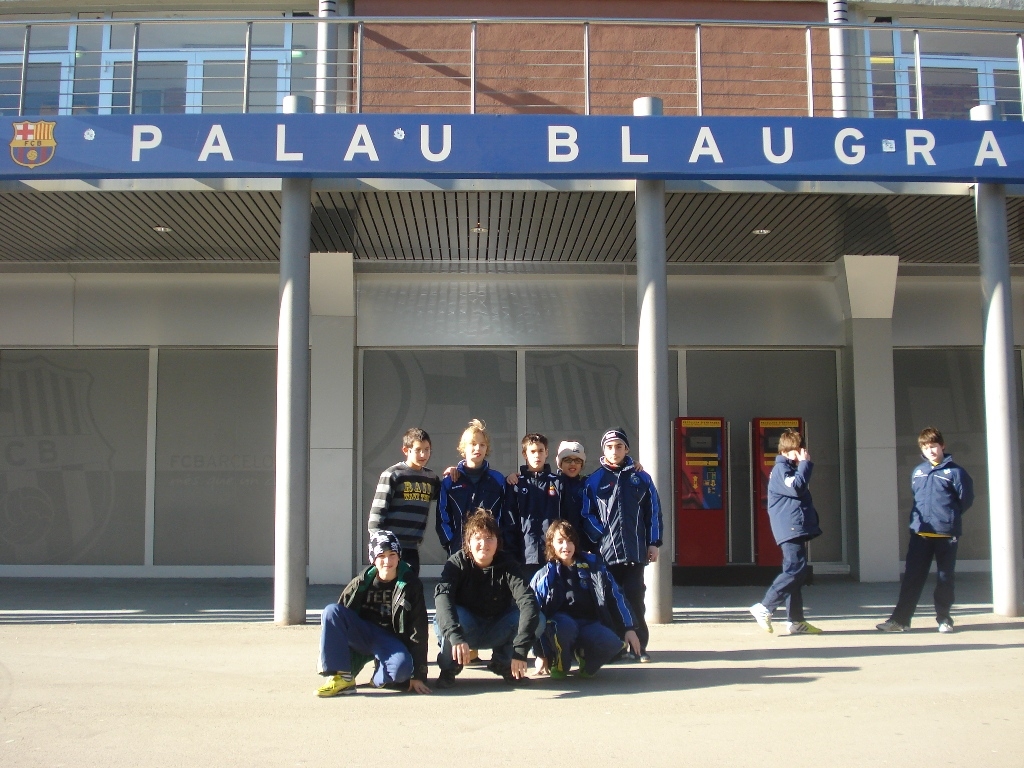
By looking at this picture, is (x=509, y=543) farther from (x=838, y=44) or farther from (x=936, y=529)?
(x=838, y=44)

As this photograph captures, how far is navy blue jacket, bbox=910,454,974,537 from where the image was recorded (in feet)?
24.8

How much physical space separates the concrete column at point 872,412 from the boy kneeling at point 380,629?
23.9 ft

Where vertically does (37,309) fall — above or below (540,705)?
above

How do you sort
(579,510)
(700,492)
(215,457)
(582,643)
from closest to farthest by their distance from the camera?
(582,643)
(579,510)
(700,492)
(215,457)

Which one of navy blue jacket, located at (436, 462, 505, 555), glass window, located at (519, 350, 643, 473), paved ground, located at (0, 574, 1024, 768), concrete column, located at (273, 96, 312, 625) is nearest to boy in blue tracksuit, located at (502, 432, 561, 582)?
navy blue jacket, located at (436, 462, 505, 555)

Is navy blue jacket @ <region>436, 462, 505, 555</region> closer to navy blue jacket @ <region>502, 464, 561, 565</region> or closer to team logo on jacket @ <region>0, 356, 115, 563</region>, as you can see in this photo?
navy blue jacket @ <region>502, 464, 561, 565</region>

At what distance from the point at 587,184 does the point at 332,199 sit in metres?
2.34

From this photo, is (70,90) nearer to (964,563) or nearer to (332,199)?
(332,199)

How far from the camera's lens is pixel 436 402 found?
38.5 ft

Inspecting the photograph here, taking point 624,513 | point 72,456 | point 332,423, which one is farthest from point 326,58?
point 624,513

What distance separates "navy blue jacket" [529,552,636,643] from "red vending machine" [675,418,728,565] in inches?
193

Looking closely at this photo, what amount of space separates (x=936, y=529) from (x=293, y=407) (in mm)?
5258

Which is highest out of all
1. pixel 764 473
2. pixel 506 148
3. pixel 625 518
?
pixel 506 148

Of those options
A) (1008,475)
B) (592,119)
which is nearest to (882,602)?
(1008,475)
